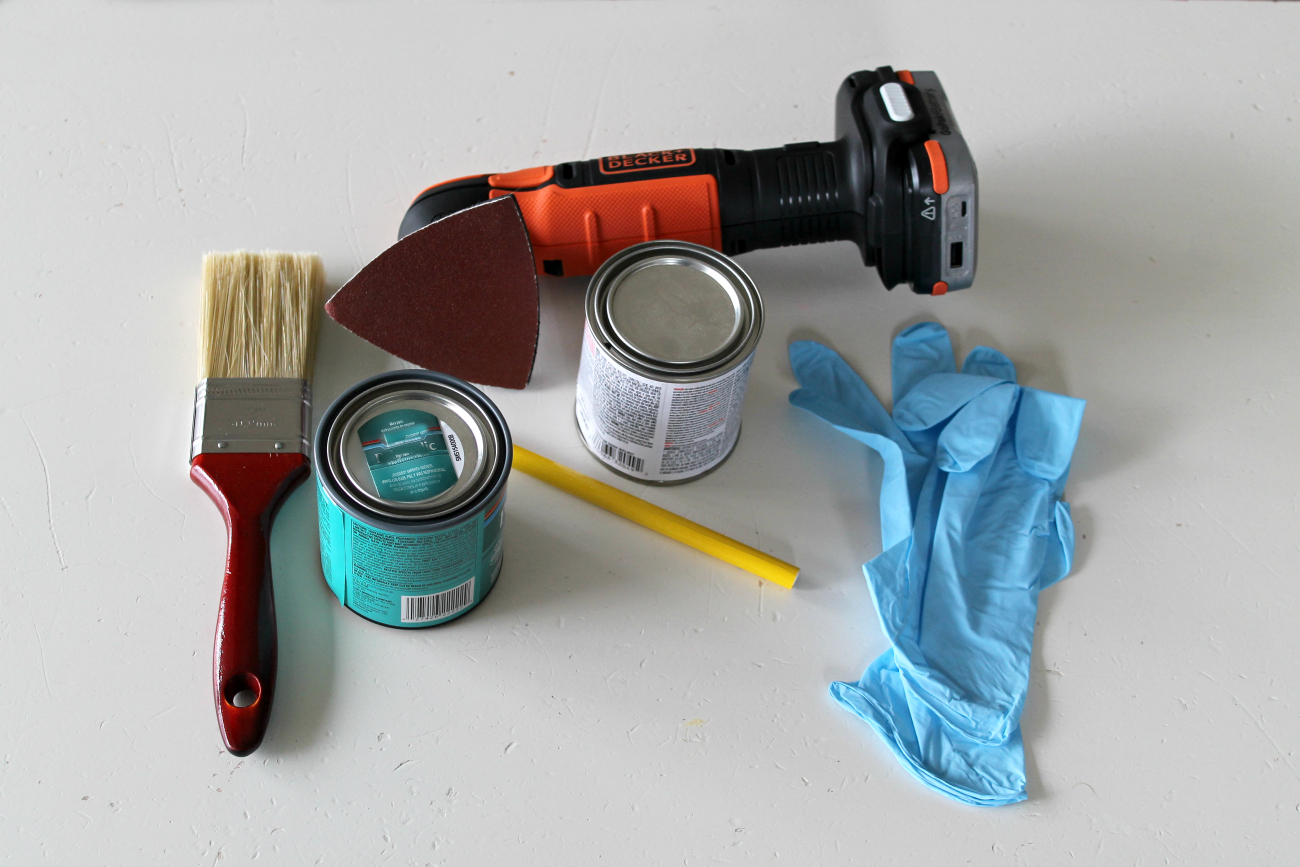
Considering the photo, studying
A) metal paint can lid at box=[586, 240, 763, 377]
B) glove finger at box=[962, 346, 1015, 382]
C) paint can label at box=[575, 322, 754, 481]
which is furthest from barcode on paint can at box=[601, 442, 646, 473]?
glove finger at box=[962, 346, 1015, 382]

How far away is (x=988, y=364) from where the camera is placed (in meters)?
1.34

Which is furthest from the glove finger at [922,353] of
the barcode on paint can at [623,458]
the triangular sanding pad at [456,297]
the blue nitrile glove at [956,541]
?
the triangular sanding pad at [456,297]

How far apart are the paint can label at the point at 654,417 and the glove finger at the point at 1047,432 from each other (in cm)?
33

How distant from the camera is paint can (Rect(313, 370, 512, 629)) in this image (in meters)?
0.98

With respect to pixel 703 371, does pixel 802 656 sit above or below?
below

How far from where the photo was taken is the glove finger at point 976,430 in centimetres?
122

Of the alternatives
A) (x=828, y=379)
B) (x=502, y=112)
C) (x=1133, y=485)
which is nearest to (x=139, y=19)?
(x=502, y=112)

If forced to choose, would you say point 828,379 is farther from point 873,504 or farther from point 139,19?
point 139,19

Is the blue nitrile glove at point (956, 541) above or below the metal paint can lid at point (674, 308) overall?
below

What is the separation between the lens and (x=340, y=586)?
3.58 feet

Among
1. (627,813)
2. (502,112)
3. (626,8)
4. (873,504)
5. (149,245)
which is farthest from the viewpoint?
(626,8)

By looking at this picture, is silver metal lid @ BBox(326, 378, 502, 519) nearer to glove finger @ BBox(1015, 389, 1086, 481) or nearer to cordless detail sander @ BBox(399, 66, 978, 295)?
cordless detail sander @ BBox(399, 66, 978, 295)

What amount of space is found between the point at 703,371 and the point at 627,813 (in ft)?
1.39

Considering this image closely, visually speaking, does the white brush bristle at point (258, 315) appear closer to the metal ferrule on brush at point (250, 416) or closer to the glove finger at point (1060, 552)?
the metal ferrule on brush at point (250, 416)
